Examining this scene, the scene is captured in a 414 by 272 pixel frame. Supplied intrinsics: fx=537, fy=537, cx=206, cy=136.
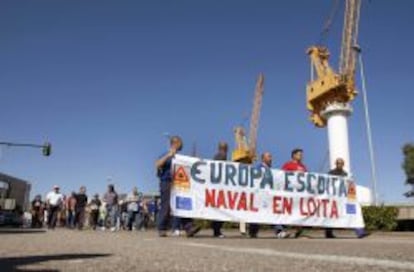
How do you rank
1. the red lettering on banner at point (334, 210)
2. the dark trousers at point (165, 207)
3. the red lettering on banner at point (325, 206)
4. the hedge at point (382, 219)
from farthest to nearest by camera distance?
the hedge at point (382, 219)
the red lettering on banner at point (334, 210)
the red lettering on banner at point (325, 206)
the dark trousers at point (165, 207)

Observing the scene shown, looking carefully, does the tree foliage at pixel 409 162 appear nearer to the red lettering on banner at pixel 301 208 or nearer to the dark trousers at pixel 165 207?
the red lettering on banner at pixel 301 208

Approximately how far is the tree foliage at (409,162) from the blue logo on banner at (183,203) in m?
70.9

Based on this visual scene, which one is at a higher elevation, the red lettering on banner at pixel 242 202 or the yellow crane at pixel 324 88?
the yellow crane at pixel 324 88

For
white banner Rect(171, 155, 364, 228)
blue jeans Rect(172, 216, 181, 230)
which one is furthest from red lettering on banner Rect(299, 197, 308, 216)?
blue jeans Rect(172, 216, 181, 230)

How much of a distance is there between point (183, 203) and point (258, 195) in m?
1.63

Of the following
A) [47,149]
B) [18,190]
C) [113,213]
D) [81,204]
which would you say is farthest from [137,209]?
[47,149]

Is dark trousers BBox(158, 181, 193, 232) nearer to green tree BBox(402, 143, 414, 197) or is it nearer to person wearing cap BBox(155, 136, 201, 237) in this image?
person wearing cap BBox(155, 136, 201, 237)

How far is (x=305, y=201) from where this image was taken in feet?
36.9

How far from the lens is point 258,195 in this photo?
1080 cm

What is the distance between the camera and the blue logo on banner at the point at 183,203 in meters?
10.1

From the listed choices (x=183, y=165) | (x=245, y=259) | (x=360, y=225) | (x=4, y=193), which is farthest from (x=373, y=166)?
(x=245, y=259)

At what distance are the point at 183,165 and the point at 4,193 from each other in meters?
25.6

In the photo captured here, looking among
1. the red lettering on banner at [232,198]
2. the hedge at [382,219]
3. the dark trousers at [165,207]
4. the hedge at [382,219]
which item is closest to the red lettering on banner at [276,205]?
the red lettering on banner at [232,198]

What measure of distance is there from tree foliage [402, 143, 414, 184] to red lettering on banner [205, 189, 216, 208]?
70530 millimetres
